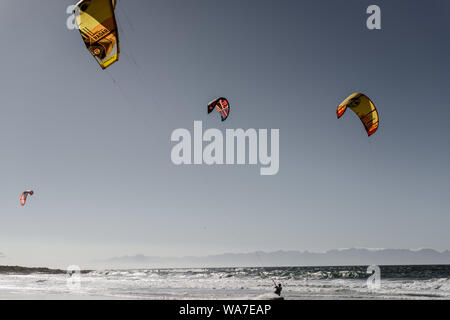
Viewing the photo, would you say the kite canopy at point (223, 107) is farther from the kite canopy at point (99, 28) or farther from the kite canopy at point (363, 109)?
the kite canopy at point (99, 28)

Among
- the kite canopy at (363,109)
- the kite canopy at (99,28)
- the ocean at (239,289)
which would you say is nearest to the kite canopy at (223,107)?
the kite canopy at (363,109)

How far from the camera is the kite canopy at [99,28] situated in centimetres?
778

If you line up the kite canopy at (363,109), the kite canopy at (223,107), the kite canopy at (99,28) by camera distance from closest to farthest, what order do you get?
the kite canopy at (99,28) < the kite canopy at (363,109) < the kite canopy at (223,107)

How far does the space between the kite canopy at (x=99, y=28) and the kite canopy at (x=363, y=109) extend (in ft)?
29.3

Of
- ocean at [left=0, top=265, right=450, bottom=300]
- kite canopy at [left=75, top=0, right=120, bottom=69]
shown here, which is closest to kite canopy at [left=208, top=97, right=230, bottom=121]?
ocean at [left=0, top=265, right=450, bottom=300]

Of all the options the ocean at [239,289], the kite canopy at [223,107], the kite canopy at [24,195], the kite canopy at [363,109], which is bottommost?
the ocean at [239,289]

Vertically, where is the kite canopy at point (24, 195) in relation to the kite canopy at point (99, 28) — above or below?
below

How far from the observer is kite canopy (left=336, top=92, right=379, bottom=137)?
541 inches

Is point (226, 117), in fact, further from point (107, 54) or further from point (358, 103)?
point (107, 54)

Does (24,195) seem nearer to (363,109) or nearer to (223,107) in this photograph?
(223,107)

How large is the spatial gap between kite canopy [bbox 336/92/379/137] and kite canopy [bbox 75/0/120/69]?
8.94m
